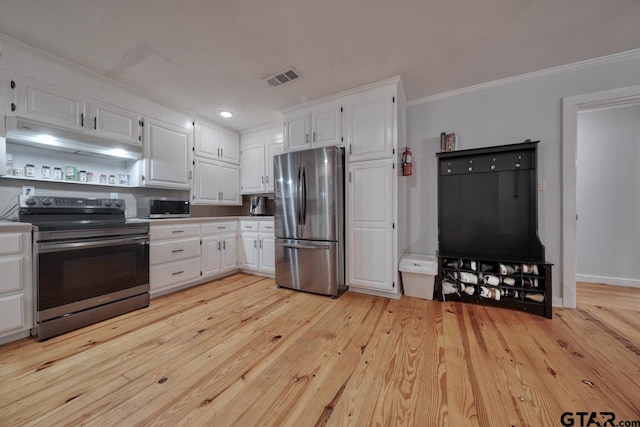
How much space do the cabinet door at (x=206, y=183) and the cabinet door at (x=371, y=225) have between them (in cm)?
219

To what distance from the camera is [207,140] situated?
3504 millimetres

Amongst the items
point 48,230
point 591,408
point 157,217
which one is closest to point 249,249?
point 157,217

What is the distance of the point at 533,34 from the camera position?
187 cm

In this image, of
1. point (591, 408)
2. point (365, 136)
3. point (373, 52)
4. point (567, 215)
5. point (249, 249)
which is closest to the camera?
point (591, 408)

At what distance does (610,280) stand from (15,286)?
6.21 metres

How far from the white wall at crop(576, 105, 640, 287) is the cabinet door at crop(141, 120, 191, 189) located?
5.46m

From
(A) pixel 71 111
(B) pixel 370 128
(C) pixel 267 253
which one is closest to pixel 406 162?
(B) pixel 370 128

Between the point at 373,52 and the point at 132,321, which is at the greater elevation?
the point at 373,52

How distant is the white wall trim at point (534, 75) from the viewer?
2107 mm

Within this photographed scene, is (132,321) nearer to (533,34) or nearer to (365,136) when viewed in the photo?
(365,136)

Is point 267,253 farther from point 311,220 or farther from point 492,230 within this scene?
point 492,230

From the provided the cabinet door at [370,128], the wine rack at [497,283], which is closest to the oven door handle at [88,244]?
the cabinet door at [370,128]

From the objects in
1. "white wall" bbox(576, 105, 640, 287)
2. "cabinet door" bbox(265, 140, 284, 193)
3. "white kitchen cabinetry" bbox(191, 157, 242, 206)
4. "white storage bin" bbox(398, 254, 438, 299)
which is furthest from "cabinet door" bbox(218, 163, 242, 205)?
"white wall" bbox(576, 105, 640, 287)

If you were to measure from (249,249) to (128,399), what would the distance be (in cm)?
238
